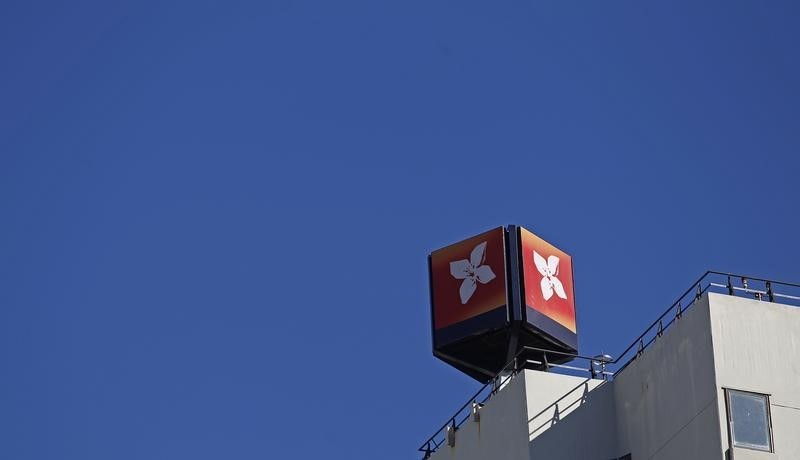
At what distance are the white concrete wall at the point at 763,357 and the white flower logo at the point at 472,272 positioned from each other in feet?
51.2

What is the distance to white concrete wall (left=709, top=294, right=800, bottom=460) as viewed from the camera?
5291cm

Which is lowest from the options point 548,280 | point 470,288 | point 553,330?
point 553,330

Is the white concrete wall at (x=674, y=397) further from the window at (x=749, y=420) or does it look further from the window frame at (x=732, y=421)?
the window at (x=749, y=420)

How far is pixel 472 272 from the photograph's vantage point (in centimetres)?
6975

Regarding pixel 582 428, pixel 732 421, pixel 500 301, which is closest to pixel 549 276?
pixel 500 301

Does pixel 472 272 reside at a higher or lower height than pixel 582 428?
higher

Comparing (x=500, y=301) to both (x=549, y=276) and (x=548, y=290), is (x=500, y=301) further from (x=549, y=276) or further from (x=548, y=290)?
(x=549, y=276)

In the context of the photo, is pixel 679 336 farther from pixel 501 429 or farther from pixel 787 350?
pixel 501 429

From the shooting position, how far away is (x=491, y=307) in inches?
2675

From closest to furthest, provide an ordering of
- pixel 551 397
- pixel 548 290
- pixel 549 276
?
pixel 551 397 < pixel 548 290 < pixel 549 276

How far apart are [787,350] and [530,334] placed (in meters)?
14.6

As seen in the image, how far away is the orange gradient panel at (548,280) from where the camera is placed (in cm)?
6806

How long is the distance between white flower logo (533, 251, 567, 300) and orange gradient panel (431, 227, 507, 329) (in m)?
1.64

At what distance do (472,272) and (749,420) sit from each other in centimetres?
1897
